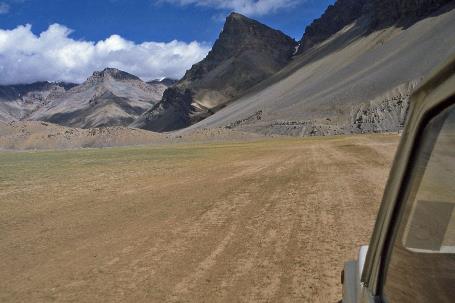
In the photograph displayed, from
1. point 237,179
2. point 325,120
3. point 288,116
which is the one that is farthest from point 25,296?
point 288,116

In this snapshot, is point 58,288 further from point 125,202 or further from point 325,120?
point 325,120

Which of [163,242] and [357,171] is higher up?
[357,171]

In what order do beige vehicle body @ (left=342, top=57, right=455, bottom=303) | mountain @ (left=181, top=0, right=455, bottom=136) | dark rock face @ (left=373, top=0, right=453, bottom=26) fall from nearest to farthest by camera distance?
1. beige vehicle body @ (left=342, top=57, right=455, bottom=303)
2. mountain @ (left=181, top=0, right=455, bottom=136)
3. dark rock face @ (left=373, top=0, right=453, bottom=26)

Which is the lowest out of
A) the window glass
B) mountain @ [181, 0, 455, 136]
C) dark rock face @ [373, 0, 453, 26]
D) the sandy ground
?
the sandy ground

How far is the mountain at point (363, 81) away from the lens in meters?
88.0

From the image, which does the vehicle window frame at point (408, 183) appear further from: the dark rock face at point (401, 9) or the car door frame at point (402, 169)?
the dark rock face at point (401, 9)

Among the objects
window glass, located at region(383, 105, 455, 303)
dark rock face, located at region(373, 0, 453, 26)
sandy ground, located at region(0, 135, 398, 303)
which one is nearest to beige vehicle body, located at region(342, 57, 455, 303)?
window glass, located at region(383, 105, 455, 303)

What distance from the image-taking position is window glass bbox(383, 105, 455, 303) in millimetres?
1575

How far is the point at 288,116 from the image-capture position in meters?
109

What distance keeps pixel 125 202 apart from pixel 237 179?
4.45 m

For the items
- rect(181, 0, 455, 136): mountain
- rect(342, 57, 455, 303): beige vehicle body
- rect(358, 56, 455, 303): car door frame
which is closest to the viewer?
rect(358, 56, 455, 303): car door frame

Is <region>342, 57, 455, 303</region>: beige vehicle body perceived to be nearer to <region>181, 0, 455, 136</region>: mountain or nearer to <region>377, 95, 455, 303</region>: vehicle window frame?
<region>377, 95, 455, 303</region>: vehicle window frame

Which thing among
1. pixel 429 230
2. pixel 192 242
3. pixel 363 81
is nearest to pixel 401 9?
pixel 363 81

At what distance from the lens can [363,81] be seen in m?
101
